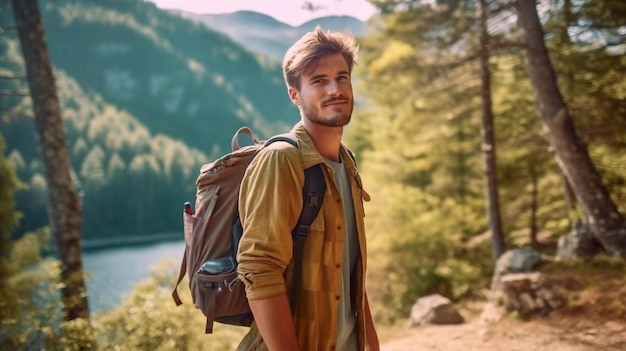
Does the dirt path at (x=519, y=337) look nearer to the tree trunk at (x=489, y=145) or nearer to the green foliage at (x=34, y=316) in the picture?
the tree trunk at (x=489, y=145)

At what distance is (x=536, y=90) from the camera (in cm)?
653

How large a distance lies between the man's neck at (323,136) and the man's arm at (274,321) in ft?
1.78

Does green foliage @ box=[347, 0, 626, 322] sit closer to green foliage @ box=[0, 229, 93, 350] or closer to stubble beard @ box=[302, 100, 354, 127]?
stubble beard @ box=[302, 100, 354, 127]

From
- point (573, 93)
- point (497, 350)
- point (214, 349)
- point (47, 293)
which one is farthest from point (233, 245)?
point (573, 93)

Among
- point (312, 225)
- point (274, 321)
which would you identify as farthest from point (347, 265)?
point (274, 321)

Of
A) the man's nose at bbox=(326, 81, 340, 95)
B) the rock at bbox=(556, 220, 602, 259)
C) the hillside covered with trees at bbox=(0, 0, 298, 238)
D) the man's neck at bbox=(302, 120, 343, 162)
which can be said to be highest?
the hillside covered with trees at bbox=(0, 0, 298, 238)

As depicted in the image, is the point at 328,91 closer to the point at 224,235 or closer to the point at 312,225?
the point at 312,225

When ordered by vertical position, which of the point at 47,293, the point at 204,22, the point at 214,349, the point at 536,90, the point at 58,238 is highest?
the point at 204,22

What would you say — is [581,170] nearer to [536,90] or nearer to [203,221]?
[536,90]

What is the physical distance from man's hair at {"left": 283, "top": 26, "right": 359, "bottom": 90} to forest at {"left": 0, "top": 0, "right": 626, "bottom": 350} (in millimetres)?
3946

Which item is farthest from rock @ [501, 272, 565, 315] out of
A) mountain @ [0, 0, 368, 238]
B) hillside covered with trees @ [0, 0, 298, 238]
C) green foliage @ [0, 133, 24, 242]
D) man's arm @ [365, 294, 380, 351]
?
hillside covered with trees @ [0, 0, 298, 238]

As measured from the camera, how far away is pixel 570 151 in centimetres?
634

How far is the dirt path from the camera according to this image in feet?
15.5

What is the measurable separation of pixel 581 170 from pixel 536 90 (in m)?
1.24
